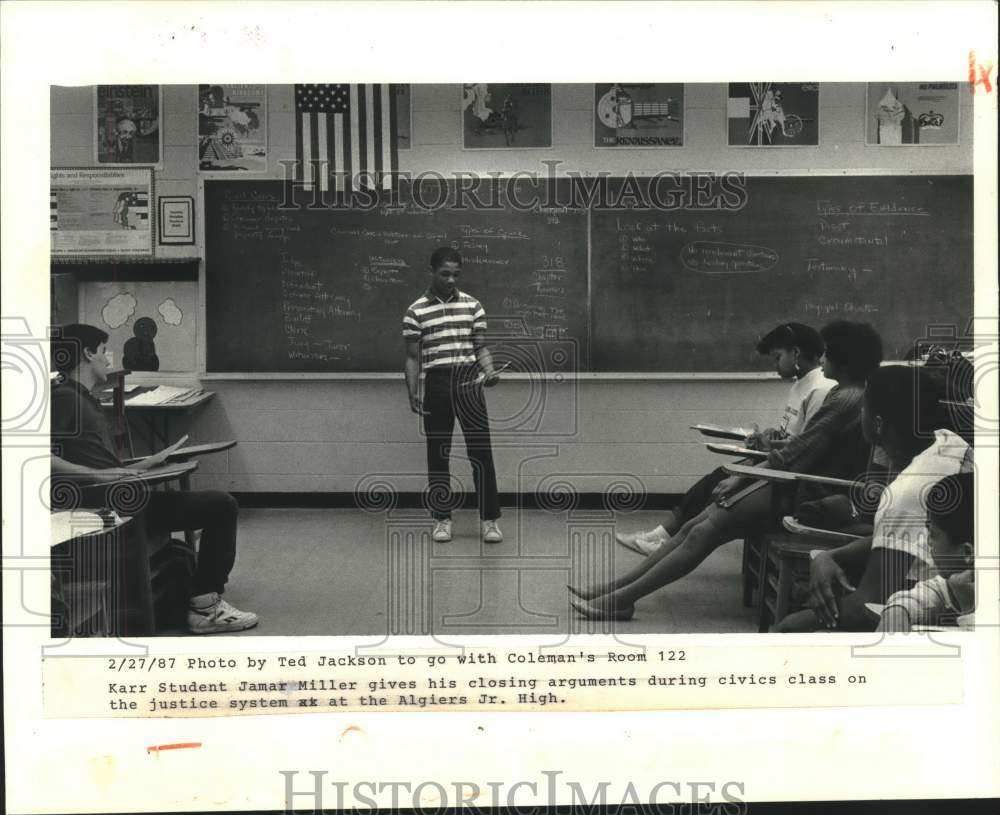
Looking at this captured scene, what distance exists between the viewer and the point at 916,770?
2.05 m

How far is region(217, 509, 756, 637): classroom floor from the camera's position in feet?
12.2

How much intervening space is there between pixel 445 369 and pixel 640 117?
1621 millimetres

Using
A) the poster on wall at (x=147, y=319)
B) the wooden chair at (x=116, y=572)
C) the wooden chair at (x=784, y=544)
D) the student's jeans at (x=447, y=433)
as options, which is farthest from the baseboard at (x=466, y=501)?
the wooden chair at (x=116, y=572)

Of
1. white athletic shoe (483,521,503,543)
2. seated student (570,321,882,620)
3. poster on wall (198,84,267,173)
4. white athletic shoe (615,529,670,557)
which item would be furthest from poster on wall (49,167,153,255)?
seated student (570,321,882,620)

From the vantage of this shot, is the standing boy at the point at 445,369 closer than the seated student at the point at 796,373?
No

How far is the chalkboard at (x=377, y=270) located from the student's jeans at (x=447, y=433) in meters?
0.39

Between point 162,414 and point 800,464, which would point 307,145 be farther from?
point 800,464

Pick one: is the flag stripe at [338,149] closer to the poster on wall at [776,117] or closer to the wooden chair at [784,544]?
the poster on wall at [776,117]

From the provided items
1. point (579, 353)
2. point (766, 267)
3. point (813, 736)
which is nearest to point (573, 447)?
point (579, 353)

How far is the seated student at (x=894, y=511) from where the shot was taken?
8.16ft

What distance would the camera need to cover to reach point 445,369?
519cm

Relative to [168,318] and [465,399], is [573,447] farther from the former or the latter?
[168,318]

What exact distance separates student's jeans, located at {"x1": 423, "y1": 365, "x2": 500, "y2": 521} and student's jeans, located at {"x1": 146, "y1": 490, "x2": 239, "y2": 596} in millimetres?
1818
